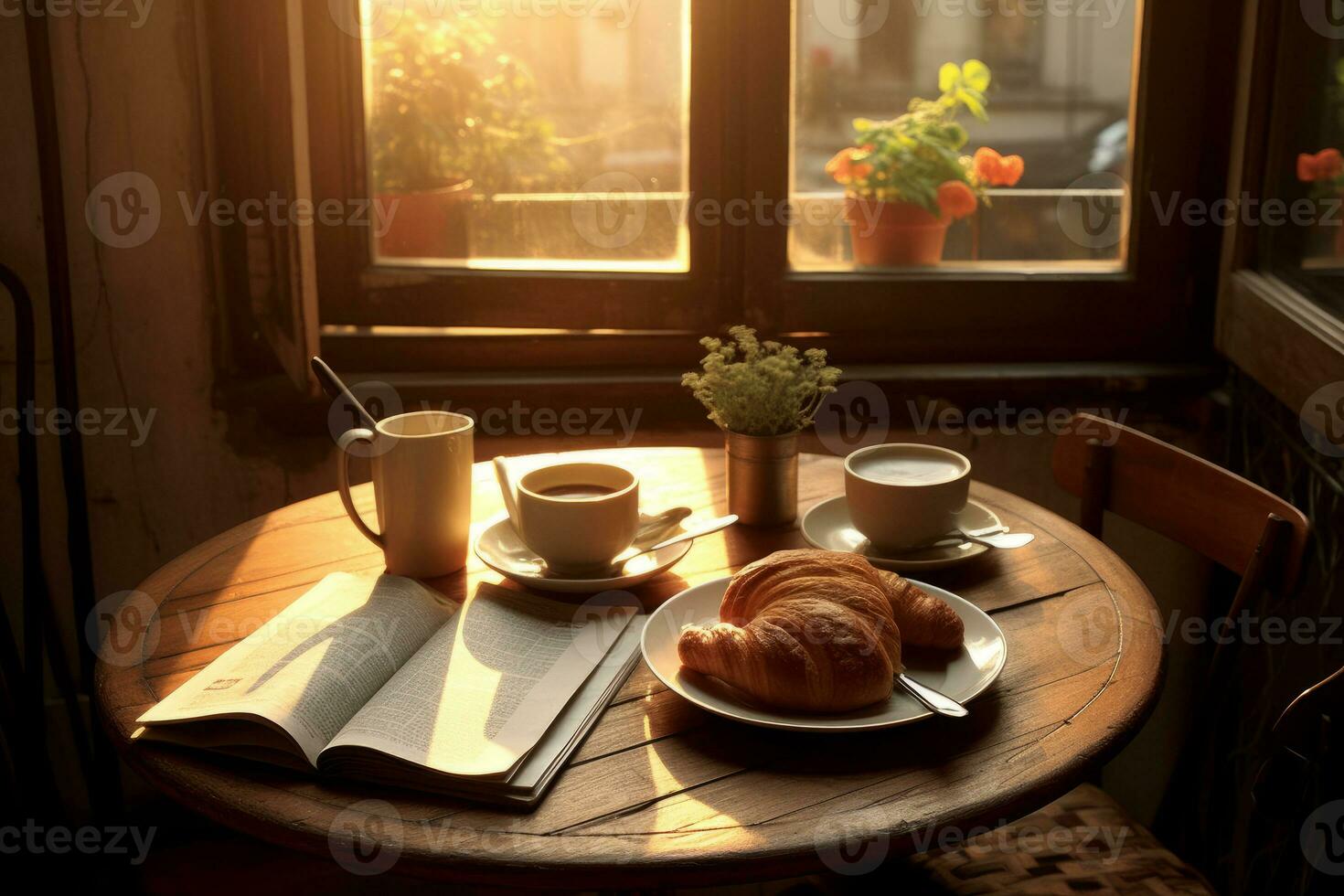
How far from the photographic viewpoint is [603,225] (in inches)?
81.4

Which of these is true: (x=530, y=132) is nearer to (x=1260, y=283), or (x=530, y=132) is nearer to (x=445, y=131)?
(x=445, y=131)

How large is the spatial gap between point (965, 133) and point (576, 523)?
1317 millimetres

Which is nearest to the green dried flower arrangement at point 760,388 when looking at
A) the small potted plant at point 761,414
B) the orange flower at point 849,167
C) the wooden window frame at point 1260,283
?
the small potted plant at point 761,414

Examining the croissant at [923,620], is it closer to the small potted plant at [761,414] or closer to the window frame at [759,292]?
the small potted plant at [761,414]

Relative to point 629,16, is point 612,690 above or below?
below

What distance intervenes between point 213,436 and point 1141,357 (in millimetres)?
1620

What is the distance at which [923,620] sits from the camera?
37.2 inches

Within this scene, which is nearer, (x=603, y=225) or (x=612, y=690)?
(x=612, y=690)

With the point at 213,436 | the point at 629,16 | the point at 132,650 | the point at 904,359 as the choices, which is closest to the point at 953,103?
the point at 904,359

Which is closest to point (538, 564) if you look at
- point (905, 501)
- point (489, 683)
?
point (489, 683)

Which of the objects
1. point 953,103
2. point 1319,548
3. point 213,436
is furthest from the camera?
point 953,103

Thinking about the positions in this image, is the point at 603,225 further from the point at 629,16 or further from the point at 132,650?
the point at 132,650

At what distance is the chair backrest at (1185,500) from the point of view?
1153 millimetres

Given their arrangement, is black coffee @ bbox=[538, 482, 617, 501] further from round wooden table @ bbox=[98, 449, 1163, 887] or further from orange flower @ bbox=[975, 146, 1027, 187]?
orange flower @ bbox=[975, 146, 1027, 187]
